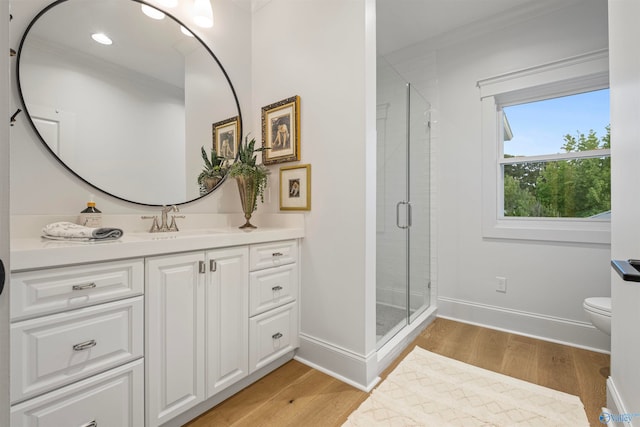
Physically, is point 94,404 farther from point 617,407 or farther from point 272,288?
point 617,407

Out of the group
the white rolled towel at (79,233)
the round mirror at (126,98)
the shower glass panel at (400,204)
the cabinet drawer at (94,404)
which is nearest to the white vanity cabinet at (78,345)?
the cabinet drawer at (94,404)

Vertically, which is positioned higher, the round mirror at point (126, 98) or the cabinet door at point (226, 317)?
the round mirror at point (126, 98)

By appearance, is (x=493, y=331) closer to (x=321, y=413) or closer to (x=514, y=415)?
(x=514, y=415)

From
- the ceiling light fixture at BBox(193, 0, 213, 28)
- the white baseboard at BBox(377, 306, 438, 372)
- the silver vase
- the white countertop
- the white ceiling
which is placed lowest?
the white baseboard at BBox(377, 306, 438, 372)

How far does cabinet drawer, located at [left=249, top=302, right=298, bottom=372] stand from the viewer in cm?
158

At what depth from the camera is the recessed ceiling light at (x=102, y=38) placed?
4.90 feet

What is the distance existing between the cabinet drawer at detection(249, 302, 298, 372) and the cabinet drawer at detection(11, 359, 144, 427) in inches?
22.1

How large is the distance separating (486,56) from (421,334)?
8.16 feet

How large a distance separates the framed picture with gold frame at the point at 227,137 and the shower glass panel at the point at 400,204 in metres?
1.05

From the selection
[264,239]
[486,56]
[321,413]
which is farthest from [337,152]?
[486,56]

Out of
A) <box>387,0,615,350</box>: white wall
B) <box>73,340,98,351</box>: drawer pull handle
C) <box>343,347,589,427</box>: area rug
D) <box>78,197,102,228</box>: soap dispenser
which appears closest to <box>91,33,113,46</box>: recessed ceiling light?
<box>78,197,102,228</box>: soap dispenser

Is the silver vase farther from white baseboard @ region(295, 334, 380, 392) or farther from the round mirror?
white baseboard @ region(295, 334, 380, 392)

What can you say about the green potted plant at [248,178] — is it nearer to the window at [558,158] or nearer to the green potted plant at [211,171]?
the green potted plant at [211,171]

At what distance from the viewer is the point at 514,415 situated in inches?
54.4
